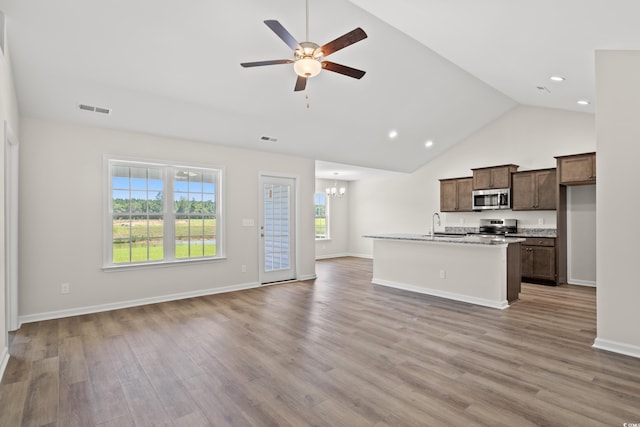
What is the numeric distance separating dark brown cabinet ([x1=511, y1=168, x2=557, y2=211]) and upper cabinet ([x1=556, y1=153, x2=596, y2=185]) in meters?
0.27

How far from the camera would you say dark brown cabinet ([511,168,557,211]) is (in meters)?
6.40

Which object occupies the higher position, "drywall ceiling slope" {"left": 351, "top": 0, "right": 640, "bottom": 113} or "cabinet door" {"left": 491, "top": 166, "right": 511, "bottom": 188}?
"drywall ceiling slope" {"left": 351, "top": 0, "right": 640, "bottom": 113}

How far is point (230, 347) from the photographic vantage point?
337 centimetres

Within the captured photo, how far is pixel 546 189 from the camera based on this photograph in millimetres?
6461

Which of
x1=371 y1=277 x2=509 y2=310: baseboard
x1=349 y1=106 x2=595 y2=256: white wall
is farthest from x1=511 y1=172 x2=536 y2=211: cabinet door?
x1=371 y1=277 x2=509 y2=310: baseboard

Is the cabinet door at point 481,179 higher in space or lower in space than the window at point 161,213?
higher

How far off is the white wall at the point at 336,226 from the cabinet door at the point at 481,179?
445 centimetres

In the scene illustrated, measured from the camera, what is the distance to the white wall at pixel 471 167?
257 inches

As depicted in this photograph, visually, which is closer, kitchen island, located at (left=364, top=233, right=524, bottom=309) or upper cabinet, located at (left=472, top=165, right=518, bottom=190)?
kitchen island, located at (left=364, top=233, right=524, bottom=309)

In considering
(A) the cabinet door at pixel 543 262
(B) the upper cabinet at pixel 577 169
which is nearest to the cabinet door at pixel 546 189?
(B) the upper cabinet at pixel 577 169

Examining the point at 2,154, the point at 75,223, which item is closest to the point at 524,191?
the point at 75,223

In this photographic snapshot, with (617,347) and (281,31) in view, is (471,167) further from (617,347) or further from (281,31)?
(281,31)

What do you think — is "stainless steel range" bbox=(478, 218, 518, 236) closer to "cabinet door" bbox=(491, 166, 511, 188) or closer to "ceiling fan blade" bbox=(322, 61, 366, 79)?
"cabinet door" bbox=(491, 166, 511, 188)

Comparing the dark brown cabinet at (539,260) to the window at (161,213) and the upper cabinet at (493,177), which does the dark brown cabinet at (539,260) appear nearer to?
the upper cabinet at (493,177)
